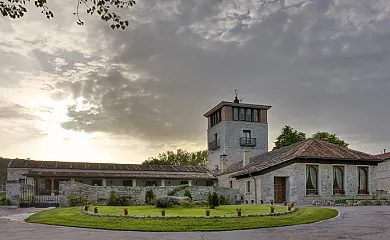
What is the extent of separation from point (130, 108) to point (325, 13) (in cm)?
1454

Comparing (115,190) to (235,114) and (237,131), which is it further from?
(235,114)

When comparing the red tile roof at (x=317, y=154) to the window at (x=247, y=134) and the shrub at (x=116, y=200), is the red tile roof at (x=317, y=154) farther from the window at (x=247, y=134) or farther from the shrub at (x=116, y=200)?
the window at (x=247, y=134)

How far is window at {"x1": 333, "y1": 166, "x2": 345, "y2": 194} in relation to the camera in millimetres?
31161

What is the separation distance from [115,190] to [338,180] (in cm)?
1658

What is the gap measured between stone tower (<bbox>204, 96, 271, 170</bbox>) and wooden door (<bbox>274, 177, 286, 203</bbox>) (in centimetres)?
1660

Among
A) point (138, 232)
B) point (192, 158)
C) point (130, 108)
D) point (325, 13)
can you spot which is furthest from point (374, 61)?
point (192, 158)

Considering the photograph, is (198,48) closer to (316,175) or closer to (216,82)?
(216,82)

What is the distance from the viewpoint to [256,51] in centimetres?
2644

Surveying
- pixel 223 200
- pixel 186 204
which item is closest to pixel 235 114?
pixel 223 200

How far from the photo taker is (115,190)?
102 ft

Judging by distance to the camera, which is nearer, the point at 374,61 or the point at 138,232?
the point at 138,232

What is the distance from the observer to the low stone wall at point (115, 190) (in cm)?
2991

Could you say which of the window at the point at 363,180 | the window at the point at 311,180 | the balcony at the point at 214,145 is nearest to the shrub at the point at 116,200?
the window at the point at 311,180

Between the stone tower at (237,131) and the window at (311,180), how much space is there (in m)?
17.5
